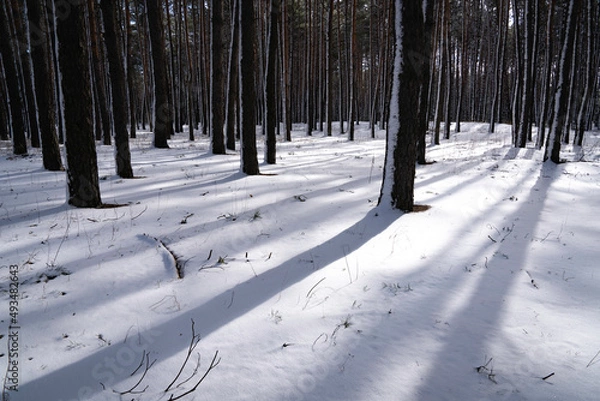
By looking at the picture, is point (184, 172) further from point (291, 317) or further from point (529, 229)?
point (529, 229)

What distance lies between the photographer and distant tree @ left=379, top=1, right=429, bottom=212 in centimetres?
471

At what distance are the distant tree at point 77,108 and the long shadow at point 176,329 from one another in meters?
3.45

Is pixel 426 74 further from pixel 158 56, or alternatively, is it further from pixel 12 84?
pixel 12 84

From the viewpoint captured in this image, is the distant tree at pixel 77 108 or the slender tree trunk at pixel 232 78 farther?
the slender tree trunk at pixel 232 78

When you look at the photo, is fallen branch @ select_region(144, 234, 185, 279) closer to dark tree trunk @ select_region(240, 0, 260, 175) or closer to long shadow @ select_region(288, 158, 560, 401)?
long shadow @ select_region(288, 158, 560, 401)

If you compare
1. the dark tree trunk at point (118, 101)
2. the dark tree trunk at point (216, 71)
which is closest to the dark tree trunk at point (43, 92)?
the dark tree trunk at point (118, 101)

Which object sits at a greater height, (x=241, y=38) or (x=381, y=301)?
(x=241, y=38)

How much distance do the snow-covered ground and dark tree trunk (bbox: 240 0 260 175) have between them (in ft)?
5.78

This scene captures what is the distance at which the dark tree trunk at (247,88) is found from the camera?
697 centimetres

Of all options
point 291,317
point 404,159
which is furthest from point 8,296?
point 404,159

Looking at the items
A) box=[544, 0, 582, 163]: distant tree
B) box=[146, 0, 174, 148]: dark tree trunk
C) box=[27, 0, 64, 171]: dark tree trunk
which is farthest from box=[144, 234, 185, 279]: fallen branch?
box=[544, 0, 582, 163]: distant tree

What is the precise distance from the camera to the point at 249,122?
7.45 metres

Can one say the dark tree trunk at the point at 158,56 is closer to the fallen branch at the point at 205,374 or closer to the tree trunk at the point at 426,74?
the tree trunk at the point at 426,74

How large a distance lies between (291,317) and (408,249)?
6.50ft
